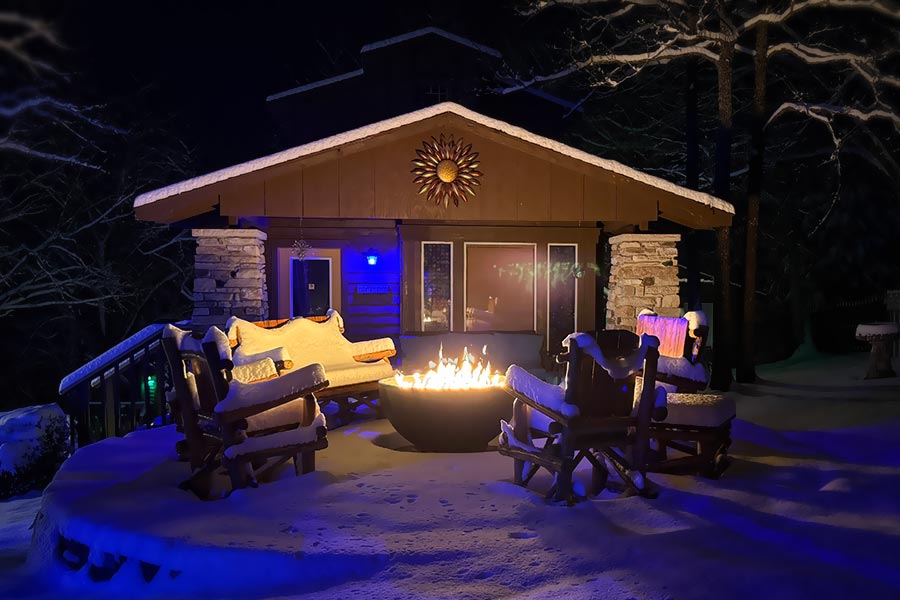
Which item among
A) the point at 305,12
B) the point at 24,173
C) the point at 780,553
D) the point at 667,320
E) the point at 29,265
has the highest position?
the point at 305,12

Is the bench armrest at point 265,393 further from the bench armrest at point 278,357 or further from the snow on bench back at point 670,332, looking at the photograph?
the snow on bench back at point 670,332

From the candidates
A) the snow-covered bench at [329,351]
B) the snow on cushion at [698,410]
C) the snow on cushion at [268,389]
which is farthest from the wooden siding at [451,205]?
the snow on cushion at [698,410]

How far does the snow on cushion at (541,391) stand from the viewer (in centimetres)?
417

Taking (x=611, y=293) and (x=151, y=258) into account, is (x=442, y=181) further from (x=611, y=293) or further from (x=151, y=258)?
(x=151, y=258)

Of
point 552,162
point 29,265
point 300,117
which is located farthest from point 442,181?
point 29,265

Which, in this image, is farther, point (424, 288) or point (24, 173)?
point (24, 173)

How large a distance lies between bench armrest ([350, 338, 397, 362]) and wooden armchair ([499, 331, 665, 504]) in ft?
9.92

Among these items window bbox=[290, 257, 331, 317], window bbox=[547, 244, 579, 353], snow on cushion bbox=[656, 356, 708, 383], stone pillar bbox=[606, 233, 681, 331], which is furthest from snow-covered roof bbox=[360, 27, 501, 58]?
snow on cushion bbox=[656, 356, 708, 383]

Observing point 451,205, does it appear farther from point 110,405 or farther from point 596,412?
point 596,412

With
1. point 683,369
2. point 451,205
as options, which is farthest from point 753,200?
point 683,369

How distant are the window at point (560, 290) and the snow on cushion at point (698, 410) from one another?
5.82 m

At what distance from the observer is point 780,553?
11.2ft

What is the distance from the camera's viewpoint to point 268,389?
4.53 meters

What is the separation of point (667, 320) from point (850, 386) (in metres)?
4.92
